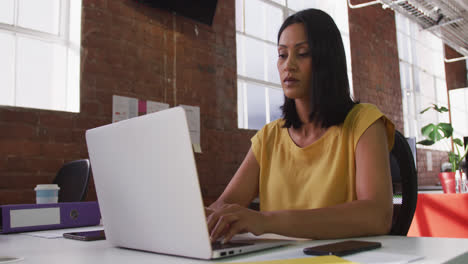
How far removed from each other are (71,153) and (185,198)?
6.99ft

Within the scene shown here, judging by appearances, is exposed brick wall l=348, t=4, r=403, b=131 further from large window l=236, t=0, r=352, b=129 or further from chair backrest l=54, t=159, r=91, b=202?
chair backrest l=54, t=159, r=91, b=202

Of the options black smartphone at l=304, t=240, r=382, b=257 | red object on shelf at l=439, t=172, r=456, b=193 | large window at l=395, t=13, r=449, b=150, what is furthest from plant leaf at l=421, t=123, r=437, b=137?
black smartphone at l=304, t=240, r=382, b=257

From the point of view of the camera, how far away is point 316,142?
1358 millimetres

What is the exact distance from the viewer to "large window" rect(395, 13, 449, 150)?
6633 millimetres

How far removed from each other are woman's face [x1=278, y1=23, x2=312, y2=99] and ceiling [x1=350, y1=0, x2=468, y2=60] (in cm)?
378

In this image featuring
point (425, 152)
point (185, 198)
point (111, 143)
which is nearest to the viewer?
point (185, 198)

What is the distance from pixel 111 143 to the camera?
0.82 metres

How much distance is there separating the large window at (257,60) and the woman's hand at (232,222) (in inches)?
121

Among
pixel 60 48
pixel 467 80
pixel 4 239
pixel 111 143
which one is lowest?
pixel 4 239

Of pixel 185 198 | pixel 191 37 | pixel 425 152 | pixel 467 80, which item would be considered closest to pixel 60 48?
pixel 191 37

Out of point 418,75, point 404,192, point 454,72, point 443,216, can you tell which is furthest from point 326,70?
point 454,72

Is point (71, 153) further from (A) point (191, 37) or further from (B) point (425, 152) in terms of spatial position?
(B) point (425, 152)

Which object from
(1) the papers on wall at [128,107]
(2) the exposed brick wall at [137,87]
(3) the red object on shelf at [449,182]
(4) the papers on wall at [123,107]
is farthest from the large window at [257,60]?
(3) the red object on shelf at [449,182]

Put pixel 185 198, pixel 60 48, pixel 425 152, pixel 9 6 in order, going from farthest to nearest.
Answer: pixel 425 152
pixel 60 48
pixel 9 6
pixel 185 198
